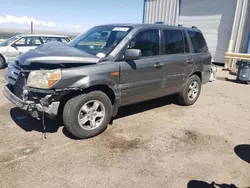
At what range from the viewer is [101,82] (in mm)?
3615

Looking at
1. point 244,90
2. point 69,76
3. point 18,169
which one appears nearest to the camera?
point 18,169

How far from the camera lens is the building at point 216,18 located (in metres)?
11.2

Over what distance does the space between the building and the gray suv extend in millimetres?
7677

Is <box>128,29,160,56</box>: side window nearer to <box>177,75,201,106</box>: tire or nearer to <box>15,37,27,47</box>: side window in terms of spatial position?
<box>177,75,201,106</box>: tire

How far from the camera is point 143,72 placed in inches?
167

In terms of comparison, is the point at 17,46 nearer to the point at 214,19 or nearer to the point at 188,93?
the point at 188,93

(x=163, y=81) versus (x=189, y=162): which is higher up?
(x=163, y=81)

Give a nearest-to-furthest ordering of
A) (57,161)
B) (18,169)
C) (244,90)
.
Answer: (18,169) → (57,161) → (244,90)

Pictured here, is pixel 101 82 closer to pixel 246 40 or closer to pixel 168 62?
pixel 168 62

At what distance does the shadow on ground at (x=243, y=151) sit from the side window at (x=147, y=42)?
2207mm

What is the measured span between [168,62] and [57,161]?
2847 millimetres

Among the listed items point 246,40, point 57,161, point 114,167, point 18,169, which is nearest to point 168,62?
point 114,167

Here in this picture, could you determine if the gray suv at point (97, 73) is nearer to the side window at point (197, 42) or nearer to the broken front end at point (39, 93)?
the broken front end at point (39, 93)

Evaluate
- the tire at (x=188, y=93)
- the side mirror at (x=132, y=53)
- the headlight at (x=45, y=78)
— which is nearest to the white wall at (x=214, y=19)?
the tire at (x=188, y=93)
